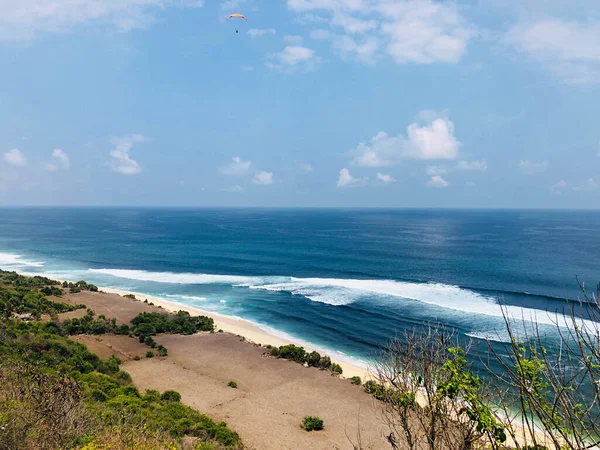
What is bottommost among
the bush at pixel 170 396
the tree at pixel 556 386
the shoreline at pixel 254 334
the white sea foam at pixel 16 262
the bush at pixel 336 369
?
the shoreline at pixel 254 334

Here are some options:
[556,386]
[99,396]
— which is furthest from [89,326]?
[556,386]

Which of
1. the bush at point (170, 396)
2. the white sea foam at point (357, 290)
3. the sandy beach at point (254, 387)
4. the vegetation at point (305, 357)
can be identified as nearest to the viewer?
the sandy beach at point (254, 387)

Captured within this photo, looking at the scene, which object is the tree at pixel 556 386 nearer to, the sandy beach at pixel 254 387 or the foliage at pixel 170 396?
the sandy beach at pixel 254 387

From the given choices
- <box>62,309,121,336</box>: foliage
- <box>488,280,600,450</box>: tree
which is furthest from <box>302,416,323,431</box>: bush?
<box>62,309,121,336</box>: foliage

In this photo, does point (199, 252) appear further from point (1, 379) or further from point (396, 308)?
point (1, 379)

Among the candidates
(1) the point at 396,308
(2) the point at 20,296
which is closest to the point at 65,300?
(2) the point at 20,296

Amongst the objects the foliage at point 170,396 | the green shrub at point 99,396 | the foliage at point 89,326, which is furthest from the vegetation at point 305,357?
the foliage at point 89,326

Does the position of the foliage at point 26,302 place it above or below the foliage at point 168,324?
above
